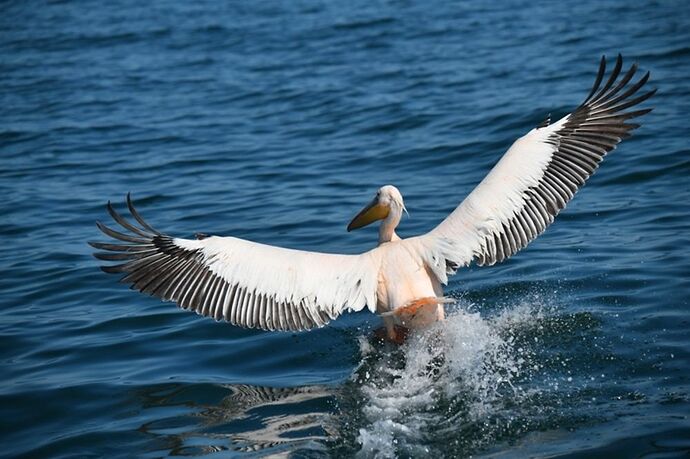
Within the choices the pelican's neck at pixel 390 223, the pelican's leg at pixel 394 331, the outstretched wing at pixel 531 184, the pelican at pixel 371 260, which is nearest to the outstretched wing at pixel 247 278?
the pelican at pixel 371 260

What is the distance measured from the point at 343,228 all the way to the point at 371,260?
2461 millimetres

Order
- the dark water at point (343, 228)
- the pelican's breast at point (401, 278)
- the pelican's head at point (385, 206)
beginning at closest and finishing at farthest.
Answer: the dark water at point (343, 228) < the pelican's breast at point (401, 278) < the pelican's head at point (385, 206)

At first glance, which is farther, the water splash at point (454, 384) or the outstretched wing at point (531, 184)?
the outstretched wing at point (531, 184)

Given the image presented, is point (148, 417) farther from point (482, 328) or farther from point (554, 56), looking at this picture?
point (554, 56)

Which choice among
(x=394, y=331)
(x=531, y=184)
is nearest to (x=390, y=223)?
(x=394, y=331)

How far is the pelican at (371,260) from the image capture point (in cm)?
645

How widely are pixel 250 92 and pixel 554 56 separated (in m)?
4.34

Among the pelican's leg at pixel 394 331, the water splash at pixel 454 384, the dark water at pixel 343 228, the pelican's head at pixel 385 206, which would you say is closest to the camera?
the water splash at pixel 454 384

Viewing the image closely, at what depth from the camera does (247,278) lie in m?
6.55

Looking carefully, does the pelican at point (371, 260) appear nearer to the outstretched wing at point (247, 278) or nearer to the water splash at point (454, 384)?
the outstretched wing at point (247, 278)

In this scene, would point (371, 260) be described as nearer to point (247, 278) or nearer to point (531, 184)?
point (247, 278)

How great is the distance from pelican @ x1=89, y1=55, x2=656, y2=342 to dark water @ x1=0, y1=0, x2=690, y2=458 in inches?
13.5

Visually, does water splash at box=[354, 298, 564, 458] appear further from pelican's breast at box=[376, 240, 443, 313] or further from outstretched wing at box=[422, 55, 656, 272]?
outstretched wing at box=[422, 55, 656, 272]

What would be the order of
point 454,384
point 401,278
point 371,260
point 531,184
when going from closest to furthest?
1. point 454,384
2. point 401,278
3. point 371,260
4. point 531,184
